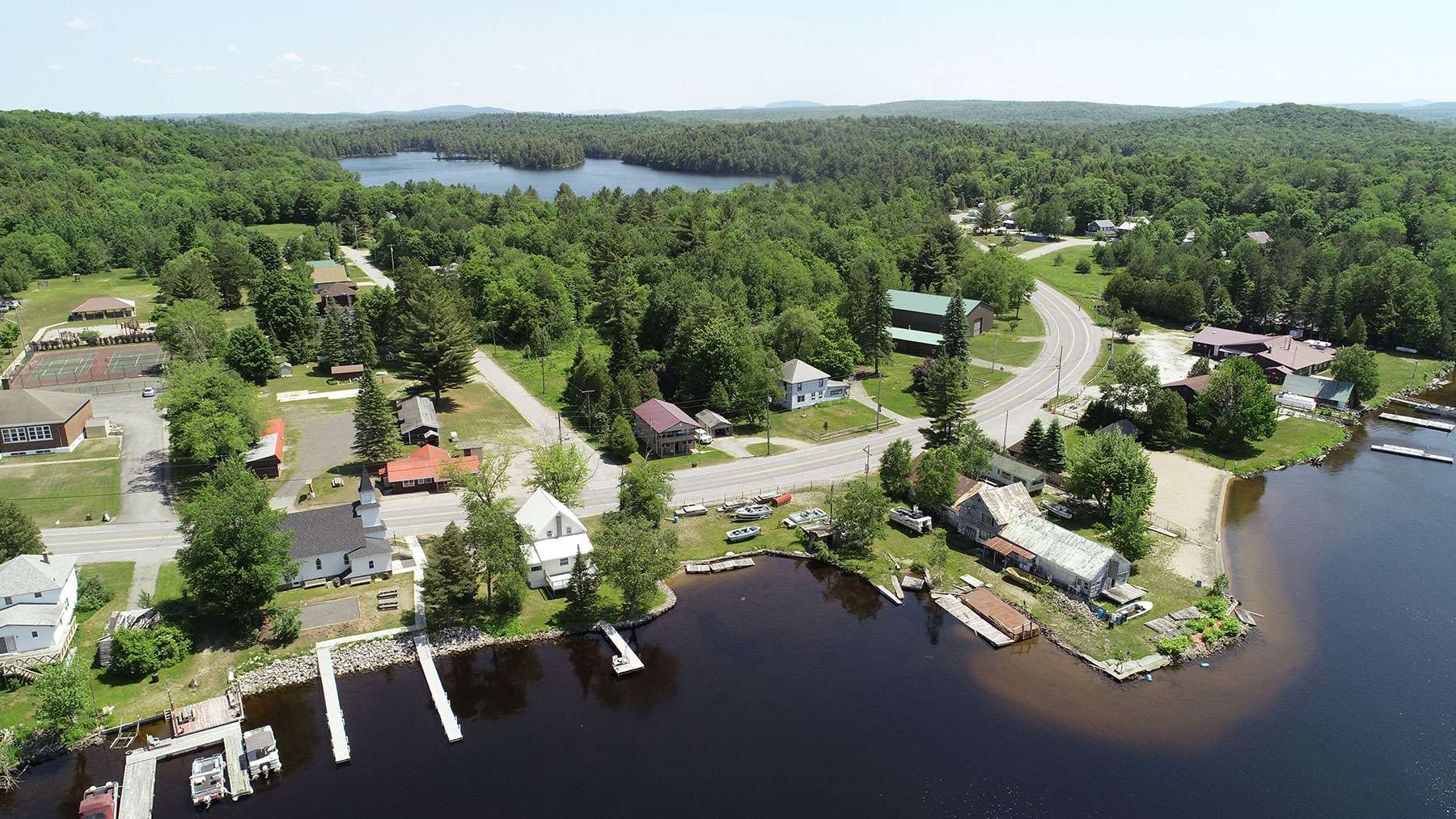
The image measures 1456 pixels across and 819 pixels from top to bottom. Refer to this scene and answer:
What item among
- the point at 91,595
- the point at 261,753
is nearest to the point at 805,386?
the point at 261,753

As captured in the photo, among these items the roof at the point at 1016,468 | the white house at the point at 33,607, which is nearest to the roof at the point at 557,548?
the white house at the point at 33,607

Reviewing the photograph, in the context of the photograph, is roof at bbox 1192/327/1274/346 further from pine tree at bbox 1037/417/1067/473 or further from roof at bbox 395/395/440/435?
roof at bbox 395/395/440/435

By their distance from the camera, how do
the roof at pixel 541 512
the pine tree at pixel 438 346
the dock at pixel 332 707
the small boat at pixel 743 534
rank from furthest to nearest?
the pine tree at pixel 438 346 → the small boat at pixel 743 534 → the roof at pixel 541 512 → the dock at pixel 332 707

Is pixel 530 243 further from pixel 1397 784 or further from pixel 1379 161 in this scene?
pixel 1379 161

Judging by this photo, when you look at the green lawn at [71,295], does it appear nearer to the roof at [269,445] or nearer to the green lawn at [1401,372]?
the roof at [269,445]

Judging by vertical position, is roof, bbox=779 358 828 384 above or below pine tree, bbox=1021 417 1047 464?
above

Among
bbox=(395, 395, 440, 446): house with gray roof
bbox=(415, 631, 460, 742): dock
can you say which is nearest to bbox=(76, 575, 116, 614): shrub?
bbox=(415, 631, 460, 742): dock

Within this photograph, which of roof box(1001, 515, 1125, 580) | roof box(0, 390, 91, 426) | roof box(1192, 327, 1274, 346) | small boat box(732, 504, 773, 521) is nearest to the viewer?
roof box(1001, 515, 1125, 580)
